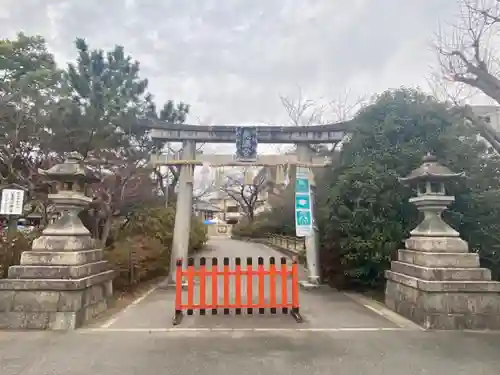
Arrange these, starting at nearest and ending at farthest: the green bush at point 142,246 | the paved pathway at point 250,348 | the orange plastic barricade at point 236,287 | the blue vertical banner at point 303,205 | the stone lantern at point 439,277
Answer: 1. the paved pathway at point 250,348
2. the stone lantern at point 439,277
3. the orange plastic barricade at point 236,287
4. the green bush at point 142,246
5. the blue vertical banner at point 303,205

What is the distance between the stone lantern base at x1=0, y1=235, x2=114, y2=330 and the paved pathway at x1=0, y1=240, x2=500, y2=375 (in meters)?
0.28

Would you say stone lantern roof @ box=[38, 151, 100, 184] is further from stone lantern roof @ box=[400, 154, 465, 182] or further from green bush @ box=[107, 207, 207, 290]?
stone lantern roof @ box=[400, 154, 465, 182]

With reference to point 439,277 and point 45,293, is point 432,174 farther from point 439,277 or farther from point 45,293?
point 45,293

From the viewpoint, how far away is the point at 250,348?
16.1 ft

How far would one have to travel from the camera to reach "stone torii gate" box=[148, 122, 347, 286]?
1073 centimetres

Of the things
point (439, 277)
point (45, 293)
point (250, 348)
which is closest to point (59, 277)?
point (45, 293)

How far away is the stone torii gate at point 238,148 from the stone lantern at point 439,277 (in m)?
4.02

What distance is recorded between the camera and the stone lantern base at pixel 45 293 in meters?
5.78

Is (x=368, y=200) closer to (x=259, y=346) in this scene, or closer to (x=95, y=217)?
(x=259, y=346)

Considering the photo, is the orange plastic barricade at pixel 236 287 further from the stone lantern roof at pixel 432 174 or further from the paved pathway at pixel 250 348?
the stone lantern roof at pixel 432 174

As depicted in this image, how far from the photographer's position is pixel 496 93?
935cm

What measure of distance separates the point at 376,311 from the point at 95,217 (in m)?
8.48

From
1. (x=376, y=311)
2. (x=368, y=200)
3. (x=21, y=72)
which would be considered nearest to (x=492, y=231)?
(x=368, y=200)

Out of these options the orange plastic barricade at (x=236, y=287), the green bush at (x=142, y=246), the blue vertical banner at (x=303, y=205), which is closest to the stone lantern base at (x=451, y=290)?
the orange plastic barricade at (x=236, y=287)
